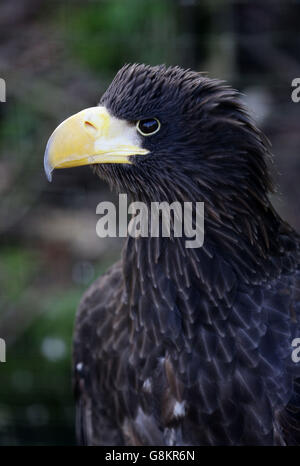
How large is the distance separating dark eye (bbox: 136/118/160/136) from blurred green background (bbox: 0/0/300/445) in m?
2.52

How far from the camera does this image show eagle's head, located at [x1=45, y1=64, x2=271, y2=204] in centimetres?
249

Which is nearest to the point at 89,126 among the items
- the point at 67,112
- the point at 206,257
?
the point at 206,257

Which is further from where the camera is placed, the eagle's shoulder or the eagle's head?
the eagle's shoulder

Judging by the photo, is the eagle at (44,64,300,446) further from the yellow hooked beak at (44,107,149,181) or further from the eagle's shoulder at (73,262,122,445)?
the eagle's shoulder at (73,262,122,445)

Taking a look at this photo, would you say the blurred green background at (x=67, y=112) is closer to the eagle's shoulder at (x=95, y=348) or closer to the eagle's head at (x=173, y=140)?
the eagle's shoulder at (x=95, y=348)

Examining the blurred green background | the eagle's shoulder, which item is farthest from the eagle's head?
the blurred green background

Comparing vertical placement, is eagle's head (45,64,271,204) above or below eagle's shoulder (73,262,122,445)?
above

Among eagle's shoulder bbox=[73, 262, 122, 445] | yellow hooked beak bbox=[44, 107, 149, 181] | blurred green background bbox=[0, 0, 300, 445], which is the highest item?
blurred green background bbox=[0, 0, 300, 445]

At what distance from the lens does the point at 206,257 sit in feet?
8.39

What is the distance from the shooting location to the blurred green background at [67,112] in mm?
5012

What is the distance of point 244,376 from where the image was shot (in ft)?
8.33

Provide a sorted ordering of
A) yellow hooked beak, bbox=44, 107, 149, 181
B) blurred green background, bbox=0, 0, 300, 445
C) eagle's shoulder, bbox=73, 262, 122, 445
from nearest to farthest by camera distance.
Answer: yellow hooked beak, bbox=44, 107, 149, 181 → eagle's shoulder, bbox=73, 262, 122, 445 → blurred green background, bbox=0, 0, 300, 445

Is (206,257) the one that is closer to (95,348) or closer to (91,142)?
(91,142)
